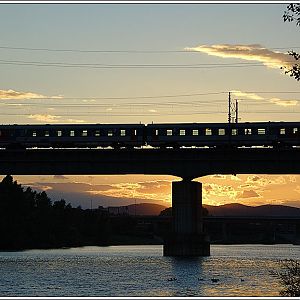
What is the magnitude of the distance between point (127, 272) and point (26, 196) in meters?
99.2

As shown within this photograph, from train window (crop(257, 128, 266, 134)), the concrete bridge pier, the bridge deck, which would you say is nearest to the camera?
train window (crop(257, 128, 266, 134))

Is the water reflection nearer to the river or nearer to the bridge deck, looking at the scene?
the river

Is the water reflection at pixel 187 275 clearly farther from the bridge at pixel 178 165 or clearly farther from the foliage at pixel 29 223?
the foliage at pixel 29 223

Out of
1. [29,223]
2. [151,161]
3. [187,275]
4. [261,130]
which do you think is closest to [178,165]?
[151,161]

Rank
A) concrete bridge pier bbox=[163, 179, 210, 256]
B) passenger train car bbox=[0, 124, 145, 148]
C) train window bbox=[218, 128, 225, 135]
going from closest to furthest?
train window bbox=[218, 128, 225, 135]
passenger train car bbox=[0, 124, 145, 148]
concrete bridge pier bbox=[163, 179, 210, 256]

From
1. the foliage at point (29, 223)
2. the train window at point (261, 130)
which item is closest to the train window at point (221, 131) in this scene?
the train window at point (261, 130)

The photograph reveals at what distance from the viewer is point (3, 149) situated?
115m

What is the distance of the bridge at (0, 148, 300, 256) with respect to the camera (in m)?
112

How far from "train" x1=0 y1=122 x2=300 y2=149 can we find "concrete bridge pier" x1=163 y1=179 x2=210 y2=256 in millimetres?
6627

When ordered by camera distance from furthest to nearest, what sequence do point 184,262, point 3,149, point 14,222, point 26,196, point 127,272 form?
point 26,196 → point 14,222 → point 3,149 → point 184,262 → point 127,272

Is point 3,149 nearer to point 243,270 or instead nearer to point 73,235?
point 243,270

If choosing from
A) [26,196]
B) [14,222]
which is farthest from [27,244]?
[26,196]

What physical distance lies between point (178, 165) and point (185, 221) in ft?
23.4

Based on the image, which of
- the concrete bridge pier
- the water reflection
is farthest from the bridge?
the water reflection
